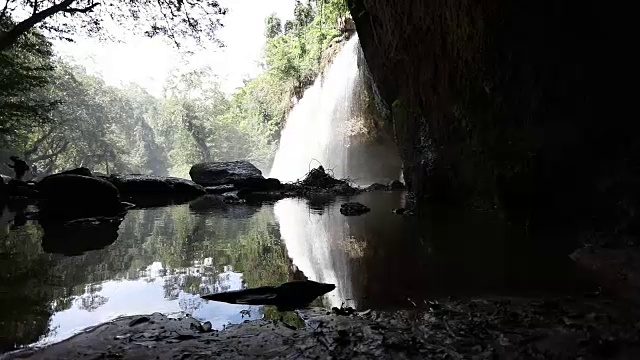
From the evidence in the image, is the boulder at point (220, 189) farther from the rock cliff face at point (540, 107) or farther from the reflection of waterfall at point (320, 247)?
the rock cliff face at point (540, 107)

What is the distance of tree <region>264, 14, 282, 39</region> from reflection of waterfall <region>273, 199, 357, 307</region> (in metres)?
32.0

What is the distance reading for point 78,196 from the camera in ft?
32.9

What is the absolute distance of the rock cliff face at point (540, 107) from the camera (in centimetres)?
571

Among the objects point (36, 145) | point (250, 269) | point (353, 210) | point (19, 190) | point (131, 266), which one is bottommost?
point (250, 269)

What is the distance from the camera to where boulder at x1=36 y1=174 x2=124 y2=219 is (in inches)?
391

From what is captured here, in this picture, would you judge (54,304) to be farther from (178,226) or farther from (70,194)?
(70,194)

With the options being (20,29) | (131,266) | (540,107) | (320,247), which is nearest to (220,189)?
(20,29)

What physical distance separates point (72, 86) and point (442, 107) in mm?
37443

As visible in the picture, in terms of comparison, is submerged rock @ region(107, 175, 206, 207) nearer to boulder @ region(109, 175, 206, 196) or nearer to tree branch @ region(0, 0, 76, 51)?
boulder @ region(109, 175, 206, 196)

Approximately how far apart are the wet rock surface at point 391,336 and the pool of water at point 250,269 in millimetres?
369

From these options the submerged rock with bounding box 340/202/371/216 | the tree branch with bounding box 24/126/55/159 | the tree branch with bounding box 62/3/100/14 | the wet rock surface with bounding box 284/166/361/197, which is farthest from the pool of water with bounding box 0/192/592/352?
the tree branch with bounding box 24/126/55/159

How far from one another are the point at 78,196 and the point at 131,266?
19.3 feet

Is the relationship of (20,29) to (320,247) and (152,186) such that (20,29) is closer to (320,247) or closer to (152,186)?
(152,186)

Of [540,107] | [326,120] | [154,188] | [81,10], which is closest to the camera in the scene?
[540,107]
